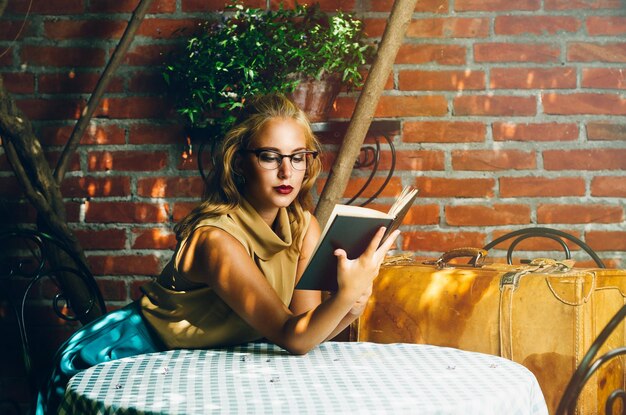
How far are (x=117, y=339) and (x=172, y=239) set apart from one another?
83cm

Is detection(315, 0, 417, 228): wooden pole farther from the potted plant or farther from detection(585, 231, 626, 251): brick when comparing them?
detection(585, 231, 626, 251): brick

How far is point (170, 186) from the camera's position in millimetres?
2795

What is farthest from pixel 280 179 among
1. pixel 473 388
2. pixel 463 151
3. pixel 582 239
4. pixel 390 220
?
pixel 582 239

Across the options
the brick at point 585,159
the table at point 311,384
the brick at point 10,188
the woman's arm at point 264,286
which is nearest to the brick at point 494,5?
the brick at point 585,159

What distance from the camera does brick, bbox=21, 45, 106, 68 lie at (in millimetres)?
2787

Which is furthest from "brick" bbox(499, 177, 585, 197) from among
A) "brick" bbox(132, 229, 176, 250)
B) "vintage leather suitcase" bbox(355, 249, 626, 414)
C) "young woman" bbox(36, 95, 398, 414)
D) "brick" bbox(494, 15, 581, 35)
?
"brick" bbox(132, 229, 176, 250)

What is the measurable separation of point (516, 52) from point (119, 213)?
4.90ft

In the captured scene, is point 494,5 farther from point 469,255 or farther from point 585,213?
point 469,255

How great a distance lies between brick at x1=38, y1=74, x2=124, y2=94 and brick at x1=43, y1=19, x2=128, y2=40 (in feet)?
0.43

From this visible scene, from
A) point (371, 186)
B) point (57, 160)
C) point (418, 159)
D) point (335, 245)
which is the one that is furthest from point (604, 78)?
point (57, 160)

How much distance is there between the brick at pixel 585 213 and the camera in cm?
276

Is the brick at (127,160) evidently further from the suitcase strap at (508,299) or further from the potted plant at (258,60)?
the suitcase strap at (508,299)

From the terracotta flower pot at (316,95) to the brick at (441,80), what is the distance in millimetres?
282

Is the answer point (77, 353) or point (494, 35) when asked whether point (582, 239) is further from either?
point (77, 353)
